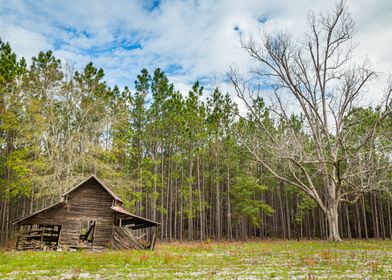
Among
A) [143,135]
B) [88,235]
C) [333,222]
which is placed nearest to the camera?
[333,222]

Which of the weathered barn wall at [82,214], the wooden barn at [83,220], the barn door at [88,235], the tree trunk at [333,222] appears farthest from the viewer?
the tree trunk at [333,222]

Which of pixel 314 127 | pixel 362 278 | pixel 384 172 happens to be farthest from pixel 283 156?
pixel 362 278

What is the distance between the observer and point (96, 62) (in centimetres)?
3164

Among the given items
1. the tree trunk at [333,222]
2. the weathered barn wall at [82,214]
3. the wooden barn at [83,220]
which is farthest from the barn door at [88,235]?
the tree trunk at [333,222]

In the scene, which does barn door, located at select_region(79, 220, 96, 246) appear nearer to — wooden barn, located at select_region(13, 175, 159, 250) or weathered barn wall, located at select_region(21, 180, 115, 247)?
wooden barn, located at select_region(13, 175, 159, 250)

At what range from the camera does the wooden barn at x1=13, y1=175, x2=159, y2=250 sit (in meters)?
23.0

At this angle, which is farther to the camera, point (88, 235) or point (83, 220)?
point (88, 235)

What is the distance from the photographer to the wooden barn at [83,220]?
2295 centimetres

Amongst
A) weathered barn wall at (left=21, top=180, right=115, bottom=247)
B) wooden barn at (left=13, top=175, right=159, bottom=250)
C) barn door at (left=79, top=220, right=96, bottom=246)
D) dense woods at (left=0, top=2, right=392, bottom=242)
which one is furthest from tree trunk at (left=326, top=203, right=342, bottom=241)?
barn door at (left=79, top=220, right=96, bottom=246)

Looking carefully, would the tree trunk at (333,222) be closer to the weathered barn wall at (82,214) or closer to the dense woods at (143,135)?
the dense woods at (143,135)

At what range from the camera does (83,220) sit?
24125 millimetres

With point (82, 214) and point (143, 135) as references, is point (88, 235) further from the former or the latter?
point (143, 135)

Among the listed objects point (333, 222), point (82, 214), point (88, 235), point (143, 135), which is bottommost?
point (88, 235)

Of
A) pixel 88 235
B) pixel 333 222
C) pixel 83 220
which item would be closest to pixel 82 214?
pixel 83 220
